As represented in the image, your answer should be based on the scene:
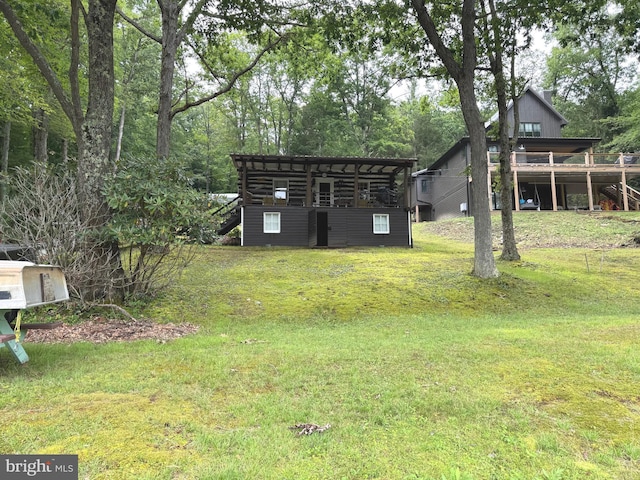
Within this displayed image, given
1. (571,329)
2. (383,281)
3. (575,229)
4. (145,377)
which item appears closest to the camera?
(145,377)

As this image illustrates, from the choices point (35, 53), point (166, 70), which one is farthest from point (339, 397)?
point (166, 70)

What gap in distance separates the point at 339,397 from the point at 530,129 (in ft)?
113

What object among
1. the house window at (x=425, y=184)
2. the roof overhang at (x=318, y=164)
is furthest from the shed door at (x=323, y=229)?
the house window at (x=425, y=184)

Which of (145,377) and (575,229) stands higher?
(575,229)

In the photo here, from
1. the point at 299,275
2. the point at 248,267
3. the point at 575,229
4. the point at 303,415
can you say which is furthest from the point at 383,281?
the point at 575,229

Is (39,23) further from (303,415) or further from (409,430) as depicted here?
(409,430)

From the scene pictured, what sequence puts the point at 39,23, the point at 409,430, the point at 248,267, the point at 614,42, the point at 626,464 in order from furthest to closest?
the point at 614,42
the point at 248,267
the point at 39,23
the point at 409,430
the point at 626,464

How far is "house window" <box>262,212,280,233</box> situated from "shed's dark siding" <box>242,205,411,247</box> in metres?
0.16

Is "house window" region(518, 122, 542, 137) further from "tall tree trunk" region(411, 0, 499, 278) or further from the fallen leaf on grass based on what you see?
the fallen leaf on grass

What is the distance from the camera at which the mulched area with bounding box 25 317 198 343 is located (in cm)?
604

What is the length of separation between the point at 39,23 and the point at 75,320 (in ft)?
30.0

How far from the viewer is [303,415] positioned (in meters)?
3.15

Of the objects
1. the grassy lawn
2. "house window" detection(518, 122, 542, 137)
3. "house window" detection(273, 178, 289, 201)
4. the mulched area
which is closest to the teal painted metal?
the grassy lawn

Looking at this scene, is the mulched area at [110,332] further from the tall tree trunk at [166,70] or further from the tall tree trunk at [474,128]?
the tall tree trunk at [474,128]
